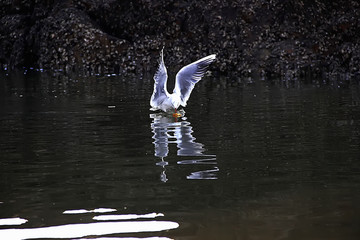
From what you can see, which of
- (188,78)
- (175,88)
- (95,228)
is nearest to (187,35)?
(188,78)

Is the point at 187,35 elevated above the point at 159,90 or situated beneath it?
elevated above

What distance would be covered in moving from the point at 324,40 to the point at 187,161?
75.9 feet

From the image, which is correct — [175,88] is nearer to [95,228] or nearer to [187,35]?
[95,228]

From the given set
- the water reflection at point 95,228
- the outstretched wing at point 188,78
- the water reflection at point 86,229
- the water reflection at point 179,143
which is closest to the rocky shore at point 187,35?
the outstretched wing at point 188,78

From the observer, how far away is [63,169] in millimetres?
9648

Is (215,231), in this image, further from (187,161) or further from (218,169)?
(187,161)

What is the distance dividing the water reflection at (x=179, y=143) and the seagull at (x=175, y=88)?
0.26 metres

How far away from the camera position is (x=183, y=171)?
30.6 ft

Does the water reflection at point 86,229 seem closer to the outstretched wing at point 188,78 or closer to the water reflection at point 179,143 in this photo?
the water reflection at point 179,143

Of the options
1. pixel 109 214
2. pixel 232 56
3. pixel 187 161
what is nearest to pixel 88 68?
pixel 232 56

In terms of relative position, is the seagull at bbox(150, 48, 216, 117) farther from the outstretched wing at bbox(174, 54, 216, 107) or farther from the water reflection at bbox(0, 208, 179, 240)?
the water reflection at bbox(0, 208, 179, 240)

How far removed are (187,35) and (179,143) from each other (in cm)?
2387

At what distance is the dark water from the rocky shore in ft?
43.8

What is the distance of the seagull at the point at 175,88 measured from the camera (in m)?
16.0
